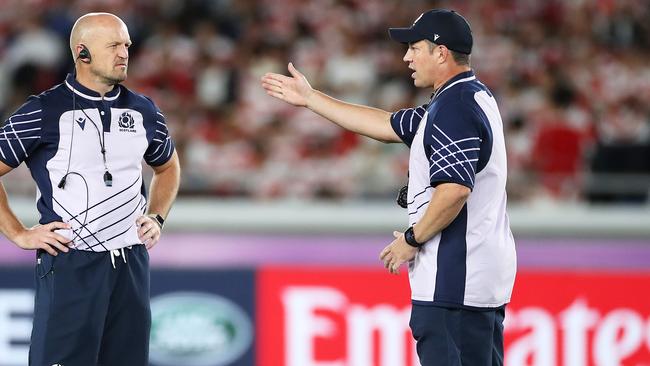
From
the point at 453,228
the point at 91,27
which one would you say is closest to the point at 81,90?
the point at 91,27

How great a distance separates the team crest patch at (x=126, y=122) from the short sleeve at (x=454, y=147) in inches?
48.2

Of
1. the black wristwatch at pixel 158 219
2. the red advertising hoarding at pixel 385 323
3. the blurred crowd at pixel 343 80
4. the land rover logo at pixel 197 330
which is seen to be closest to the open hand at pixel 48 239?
the black wristwatch at pixel 158 219

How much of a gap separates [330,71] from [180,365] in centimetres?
374

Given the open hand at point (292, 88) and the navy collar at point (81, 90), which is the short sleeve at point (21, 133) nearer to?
the navy collar at point (81, 90)

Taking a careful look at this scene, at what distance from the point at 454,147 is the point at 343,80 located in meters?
5.82

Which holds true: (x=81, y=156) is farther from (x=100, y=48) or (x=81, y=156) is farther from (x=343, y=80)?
(x=343, y=80)

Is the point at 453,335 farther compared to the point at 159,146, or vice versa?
the point at 159,146

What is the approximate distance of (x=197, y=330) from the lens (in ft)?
24.4

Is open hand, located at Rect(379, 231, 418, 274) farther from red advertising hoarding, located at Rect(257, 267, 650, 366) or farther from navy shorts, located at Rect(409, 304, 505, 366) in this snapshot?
red advertising hoarding, located at Rect(257, 267, 650, 366)

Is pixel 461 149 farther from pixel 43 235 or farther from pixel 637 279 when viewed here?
pixel 637 279

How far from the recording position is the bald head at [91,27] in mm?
4727

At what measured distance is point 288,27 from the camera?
36.1 feet

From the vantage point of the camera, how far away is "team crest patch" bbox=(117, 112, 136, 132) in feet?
15.9

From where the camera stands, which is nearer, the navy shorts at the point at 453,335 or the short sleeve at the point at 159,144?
the navy shorts at the point at 453,335
